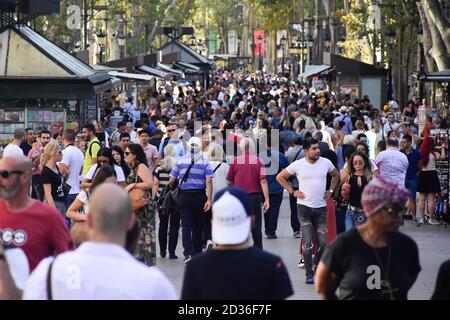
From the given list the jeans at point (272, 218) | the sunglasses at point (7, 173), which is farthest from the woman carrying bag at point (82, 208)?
the jeans at point (272, 218)

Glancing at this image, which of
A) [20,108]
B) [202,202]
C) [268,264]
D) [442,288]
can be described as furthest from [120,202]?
[20,108]

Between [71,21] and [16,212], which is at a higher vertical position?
[71,21]

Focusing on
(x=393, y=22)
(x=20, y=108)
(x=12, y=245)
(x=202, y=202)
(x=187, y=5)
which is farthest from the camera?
(x=187, y=5)

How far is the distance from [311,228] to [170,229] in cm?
262

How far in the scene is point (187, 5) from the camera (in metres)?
84.3

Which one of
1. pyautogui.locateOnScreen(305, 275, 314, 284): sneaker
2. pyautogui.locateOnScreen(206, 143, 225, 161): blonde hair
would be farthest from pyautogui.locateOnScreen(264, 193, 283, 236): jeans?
pyautogui.locateOnScreen(305, 275, 314, 284): sneaker

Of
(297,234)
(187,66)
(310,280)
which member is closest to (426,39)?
(297,234)

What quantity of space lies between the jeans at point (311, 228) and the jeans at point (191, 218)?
1.72m

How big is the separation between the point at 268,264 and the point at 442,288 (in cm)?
96

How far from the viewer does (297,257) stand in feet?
52.3

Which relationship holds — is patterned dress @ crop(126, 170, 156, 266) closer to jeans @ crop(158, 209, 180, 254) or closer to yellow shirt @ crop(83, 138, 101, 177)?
jeans @ crop(158, 209, 180, 254)

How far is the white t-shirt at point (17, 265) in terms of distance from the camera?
23.9 ft

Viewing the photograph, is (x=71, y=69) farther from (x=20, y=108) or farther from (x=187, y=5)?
(x=187, y=5)

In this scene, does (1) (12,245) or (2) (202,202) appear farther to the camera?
(2) (202,202)
